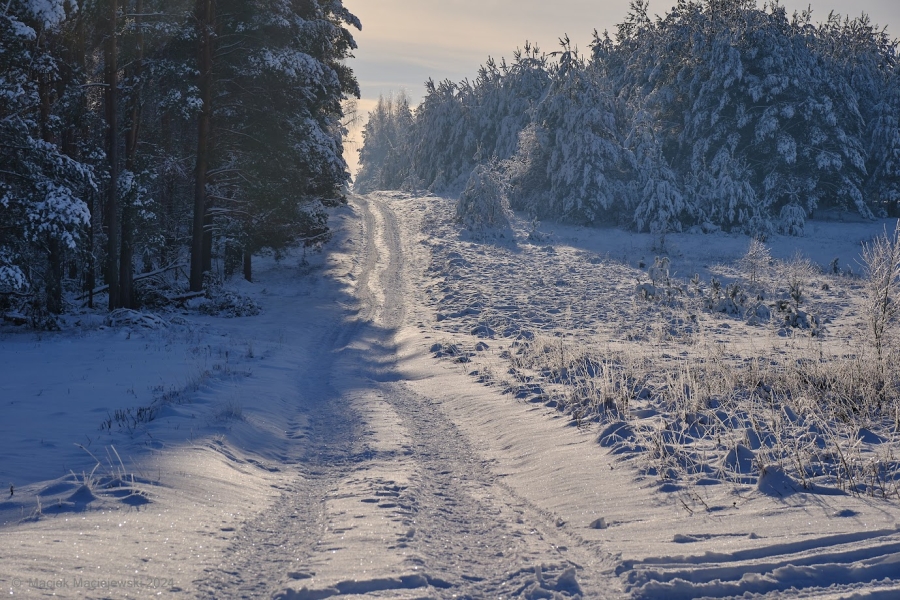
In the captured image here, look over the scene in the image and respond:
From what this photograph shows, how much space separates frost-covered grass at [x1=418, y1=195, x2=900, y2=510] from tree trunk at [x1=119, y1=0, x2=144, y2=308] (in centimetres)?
846

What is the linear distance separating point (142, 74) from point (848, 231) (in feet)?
113

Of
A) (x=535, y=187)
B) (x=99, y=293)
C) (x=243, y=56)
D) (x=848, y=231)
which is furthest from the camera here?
(x=535, y=187)

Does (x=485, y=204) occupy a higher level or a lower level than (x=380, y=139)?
lower

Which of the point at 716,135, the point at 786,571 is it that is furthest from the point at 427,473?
the point at 716,135

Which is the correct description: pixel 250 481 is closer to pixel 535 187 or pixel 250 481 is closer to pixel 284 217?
pixel 284 217

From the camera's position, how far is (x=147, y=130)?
17.7 metres

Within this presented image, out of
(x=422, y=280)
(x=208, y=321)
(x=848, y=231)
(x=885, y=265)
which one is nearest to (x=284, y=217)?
(x=208, y=321)

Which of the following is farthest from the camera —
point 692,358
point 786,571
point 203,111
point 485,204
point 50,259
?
point 485,204

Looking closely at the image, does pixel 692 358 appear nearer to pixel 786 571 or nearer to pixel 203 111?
pixel 786 571

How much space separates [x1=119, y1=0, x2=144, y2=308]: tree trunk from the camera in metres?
14.7

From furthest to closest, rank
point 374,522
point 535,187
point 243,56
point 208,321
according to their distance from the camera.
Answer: point 535,187 < point 243,56 < point 208,321 < point 374,522

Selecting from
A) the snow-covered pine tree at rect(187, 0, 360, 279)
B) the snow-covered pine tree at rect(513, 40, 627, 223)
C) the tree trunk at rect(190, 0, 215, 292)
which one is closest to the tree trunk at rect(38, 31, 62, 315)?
the tree trunk at rect(190, 0, 215, 292)

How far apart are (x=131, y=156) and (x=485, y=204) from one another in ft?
65.0

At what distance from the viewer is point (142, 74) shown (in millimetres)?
15320
